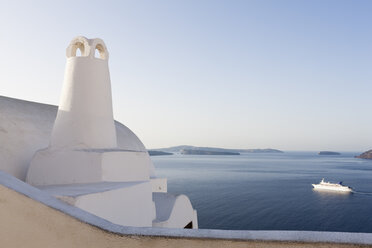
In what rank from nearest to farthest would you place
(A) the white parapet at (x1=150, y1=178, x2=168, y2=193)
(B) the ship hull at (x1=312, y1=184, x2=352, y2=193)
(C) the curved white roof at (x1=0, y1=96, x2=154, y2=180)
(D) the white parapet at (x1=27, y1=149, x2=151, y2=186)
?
1. (D) the white parapet at (x1=27, y1=149, x2=151, y2=186)
2. (C) the curved white roof at (x1=0, y1=96, x2=154, y2=180)
3. (A) the white parapet at (x1=150, y1=178, x2=168, y2=193)
4. (B) the ship hull at (x1=312, y1=184, x2=352, y2=193)

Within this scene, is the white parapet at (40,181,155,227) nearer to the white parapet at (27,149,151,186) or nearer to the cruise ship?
the white parapet at (27,149,151,186)

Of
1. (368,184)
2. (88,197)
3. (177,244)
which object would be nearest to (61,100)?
(88,197)

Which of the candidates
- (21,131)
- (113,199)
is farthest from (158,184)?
(113,199)

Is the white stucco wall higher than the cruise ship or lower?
higher

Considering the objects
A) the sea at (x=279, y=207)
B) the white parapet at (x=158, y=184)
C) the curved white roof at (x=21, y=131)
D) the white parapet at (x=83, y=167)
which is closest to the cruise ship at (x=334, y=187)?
the sea at (x=279, y=207)

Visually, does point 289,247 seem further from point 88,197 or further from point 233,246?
point 88,197

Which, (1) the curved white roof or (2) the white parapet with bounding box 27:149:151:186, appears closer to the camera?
(2) the white parapet with bounding box 27:149:151:186

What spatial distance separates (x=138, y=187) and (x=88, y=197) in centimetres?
183

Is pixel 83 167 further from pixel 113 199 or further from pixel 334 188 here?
pixel 334 188

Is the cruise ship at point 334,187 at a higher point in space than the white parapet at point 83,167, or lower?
lower

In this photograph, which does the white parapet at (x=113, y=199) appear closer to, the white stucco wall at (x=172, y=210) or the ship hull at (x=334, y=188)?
the white stucco wall at (x=172, y=210)

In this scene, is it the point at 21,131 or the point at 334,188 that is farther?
the point at 334,188

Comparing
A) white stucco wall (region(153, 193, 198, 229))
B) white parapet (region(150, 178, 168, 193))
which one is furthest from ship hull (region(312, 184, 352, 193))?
white stucco wall (region(153, 193, 198, 229))

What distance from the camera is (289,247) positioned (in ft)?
6.21
